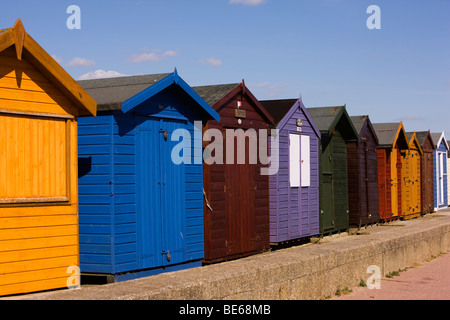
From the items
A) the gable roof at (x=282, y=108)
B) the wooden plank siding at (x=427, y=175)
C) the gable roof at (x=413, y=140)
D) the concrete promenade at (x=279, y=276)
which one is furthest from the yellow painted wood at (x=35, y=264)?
the wooden plank siding at (x=427, y=175)

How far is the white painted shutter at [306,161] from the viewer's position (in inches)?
573

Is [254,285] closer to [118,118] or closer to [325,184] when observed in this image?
[118,118]

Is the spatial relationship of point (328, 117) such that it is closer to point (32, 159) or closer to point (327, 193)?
point (327, 193)

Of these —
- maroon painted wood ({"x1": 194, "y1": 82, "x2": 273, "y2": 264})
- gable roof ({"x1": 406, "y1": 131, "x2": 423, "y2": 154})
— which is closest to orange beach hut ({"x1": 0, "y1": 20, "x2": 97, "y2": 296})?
maroon painted wood ({"x1": 194, "y1": 82, "x2": 273, "y2": 264})

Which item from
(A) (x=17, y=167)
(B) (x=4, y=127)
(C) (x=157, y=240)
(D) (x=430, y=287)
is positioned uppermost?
(B) (x=4, y=127)

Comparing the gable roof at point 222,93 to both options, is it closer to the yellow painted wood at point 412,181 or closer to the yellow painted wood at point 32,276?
the yellow painted wood at point 32,276

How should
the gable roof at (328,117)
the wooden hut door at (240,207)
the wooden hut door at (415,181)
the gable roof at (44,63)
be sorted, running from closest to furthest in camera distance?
the gable roof at (44,63), the wooden hut door at (240,207), the gable roof at (328,117), the wooden hut door at (415,181)

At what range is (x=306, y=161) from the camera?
1475 centimetres

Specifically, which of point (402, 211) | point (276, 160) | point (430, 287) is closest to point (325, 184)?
point (276, 160)

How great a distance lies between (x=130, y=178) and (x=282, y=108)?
5.61 m

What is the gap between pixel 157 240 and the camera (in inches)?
376

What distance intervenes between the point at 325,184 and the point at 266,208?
142 inches

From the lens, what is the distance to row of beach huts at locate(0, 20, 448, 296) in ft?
24.3

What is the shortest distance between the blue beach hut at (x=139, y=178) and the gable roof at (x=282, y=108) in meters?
3.17
